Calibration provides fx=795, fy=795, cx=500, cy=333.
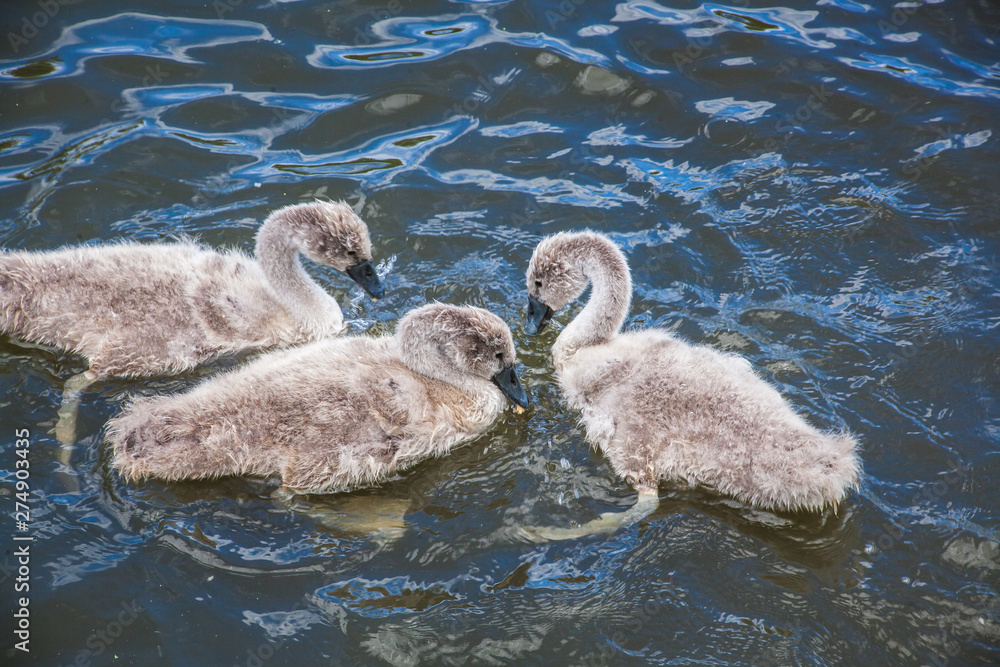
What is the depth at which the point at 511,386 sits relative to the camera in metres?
5.24

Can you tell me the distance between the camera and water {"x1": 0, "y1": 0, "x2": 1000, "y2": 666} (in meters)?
4.11

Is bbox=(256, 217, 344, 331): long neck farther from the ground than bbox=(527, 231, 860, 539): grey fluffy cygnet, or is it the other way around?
bbox=(256, 217, 344, 331): long neck

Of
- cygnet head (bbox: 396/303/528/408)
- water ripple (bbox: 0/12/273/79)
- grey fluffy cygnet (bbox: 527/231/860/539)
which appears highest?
water ripple (bbox: 0/12/273/79)

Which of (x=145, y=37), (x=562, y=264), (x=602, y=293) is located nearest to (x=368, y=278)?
(x=562, y=264)

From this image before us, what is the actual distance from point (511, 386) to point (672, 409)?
109 centimetres

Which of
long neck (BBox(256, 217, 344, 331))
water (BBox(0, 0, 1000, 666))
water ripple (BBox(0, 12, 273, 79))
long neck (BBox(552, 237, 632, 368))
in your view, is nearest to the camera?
water (BBox(0, 0, 1000, 666))

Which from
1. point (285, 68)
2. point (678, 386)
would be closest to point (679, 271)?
point (678, 386)

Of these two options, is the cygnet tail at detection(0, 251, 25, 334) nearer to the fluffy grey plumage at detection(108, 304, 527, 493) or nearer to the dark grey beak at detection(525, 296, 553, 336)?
the fluffy grey plumage at detection(108, 304, 527, 493)

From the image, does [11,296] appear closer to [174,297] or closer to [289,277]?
[174,297]

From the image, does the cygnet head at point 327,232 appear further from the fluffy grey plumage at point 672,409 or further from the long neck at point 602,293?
the long neck at point 602,293

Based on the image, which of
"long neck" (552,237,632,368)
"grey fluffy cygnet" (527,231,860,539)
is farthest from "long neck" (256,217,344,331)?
"long neck" (552,237,632,368)

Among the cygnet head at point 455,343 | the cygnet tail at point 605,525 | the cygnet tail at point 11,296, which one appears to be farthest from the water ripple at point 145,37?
the cygnet tail at point 605,525

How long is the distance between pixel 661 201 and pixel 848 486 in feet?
10.3

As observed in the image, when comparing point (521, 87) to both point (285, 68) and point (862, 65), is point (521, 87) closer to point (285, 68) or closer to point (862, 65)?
point (285, 68)
